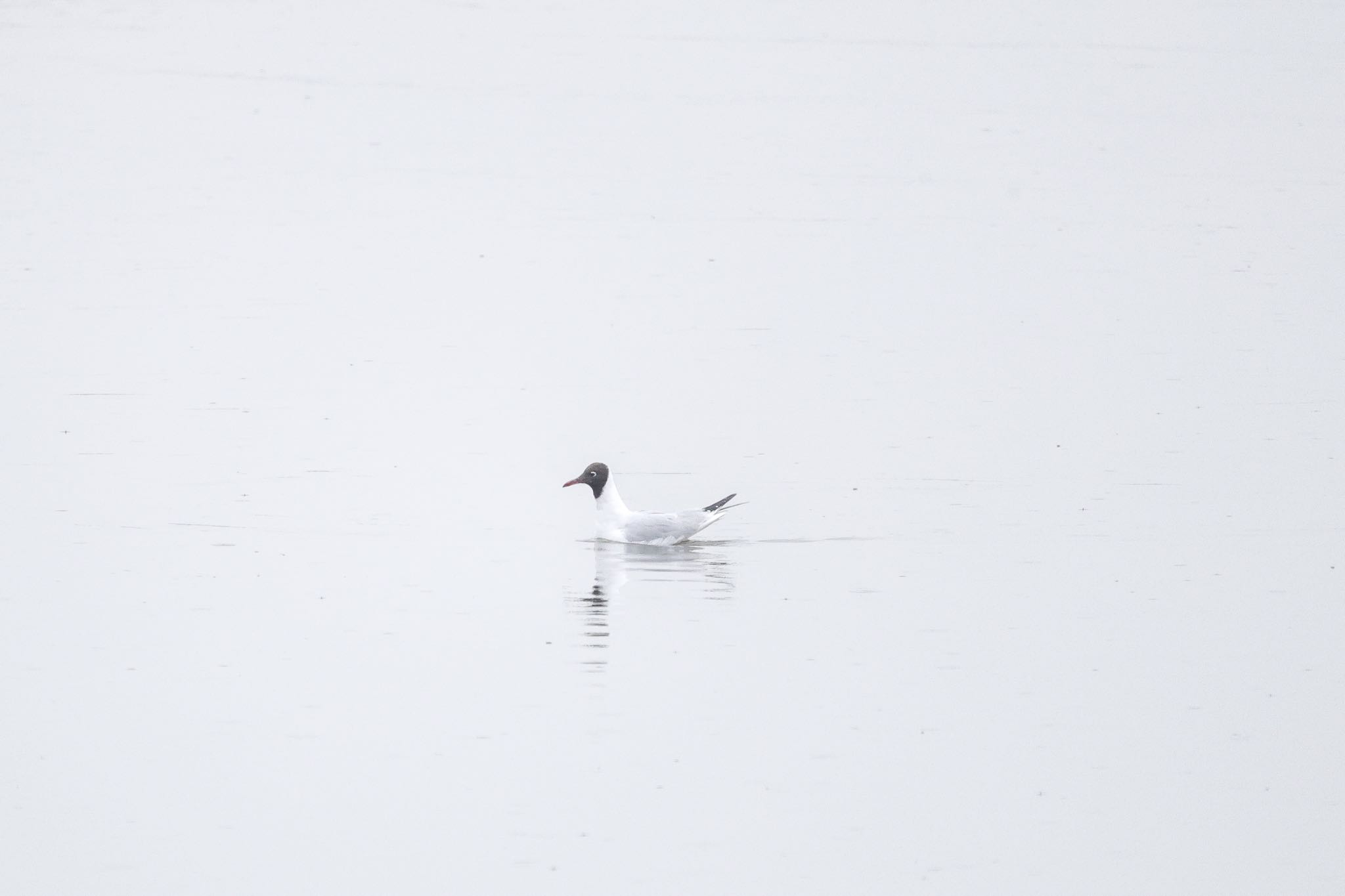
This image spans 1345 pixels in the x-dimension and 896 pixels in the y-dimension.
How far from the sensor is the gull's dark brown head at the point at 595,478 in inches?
701

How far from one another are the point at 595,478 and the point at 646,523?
741mm

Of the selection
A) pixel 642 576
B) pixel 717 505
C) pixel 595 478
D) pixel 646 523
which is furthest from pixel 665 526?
pixel 642 576

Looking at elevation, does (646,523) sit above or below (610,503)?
below

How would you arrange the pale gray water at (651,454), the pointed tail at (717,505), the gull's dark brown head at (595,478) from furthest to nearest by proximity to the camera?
the gull's dark brown head at (595,478) → the pointed tail at (717,505) → the pale gray water at (651,454)

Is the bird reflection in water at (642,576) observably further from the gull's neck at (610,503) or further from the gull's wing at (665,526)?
the gull's neck at (610,503)

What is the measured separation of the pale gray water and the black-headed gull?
0.25 m

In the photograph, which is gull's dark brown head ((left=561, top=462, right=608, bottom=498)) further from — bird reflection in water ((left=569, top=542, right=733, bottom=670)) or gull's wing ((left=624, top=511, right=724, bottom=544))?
bird reflection in water ((left=569, top=542, right=733, bottom=670))

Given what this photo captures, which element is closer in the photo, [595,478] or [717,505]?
[717,505]

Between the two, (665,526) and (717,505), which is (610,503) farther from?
(717,505)

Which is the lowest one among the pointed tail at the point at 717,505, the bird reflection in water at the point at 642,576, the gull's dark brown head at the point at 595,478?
the bird reflection in water at the point at 642,576

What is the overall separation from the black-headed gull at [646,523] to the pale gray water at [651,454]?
0.25m

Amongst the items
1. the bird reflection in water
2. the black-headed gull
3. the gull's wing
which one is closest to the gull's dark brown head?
the black-headed gull

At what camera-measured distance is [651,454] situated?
63.7 ft

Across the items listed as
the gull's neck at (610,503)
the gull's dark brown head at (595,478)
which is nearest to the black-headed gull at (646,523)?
the gull's neck at (610,503)
